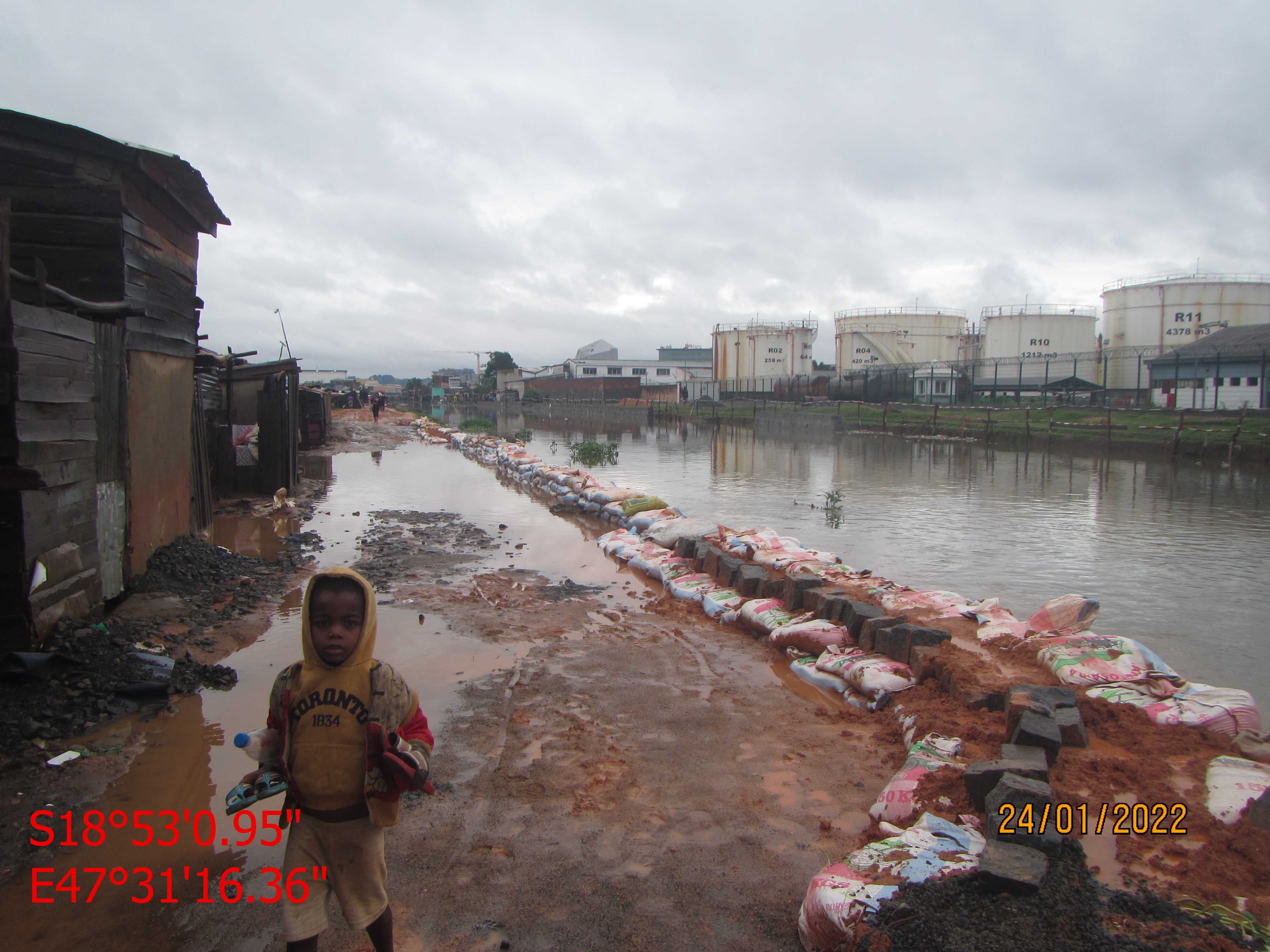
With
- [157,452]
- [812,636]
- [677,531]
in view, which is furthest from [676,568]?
[157,452]

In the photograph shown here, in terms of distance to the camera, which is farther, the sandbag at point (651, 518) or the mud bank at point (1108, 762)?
the sandbag at point (651, 518)

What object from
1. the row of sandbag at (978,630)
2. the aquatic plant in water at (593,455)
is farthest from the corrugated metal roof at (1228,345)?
the row of sandbag at (978,630)

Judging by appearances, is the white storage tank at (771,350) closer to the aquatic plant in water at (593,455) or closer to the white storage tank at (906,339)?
the white storage tank at (906,339)

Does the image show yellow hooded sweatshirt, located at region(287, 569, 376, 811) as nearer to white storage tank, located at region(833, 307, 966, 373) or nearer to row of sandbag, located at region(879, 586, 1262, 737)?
row of sandbag, located at region(879, 586, 1262, 737)

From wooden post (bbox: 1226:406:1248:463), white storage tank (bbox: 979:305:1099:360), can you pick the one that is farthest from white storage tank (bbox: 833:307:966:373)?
wooden post (bbox: 1226:406:1248:463)

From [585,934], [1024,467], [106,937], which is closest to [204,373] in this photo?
[106,937]

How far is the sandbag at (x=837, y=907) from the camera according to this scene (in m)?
2.22

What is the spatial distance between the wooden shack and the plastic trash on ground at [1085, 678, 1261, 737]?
5.31m

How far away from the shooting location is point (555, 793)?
10.7 feet

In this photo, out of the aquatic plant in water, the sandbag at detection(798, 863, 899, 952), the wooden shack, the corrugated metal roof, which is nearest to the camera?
the sandbag at detection(798, 863, 899, 952)

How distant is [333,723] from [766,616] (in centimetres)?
395

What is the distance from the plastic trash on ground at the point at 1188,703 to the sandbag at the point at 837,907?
Result: 2.22 m

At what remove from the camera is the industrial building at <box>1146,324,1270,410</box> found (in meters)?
24.2

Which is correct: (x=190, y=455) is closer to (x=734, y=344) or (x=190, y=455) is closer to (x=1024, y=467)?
(x=1024, y=467)
